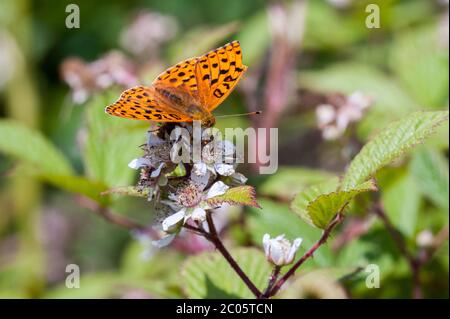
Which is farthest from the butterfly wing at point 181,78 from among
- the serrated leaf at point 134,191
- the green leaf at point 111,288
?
the green leaf at point 111,288

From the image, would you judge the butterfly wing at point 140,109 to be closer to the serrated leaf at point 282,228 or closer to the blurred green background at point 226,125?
the blurred green background at point 226,125

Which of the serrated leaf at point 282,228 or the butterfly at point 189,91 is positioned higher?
the butterfly at point 189,91

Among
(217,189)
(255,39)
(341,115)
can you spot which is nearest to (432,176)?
(341,115)

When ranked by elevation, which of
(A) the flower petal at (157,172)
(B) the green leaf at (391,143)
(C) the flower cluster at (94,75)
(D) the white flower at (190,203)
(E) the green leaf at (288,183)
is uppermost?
(C) the flower cluster at (94,75)

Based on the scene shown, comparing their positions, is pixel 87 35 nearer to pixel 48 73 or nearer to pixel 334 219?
pixel 48 73

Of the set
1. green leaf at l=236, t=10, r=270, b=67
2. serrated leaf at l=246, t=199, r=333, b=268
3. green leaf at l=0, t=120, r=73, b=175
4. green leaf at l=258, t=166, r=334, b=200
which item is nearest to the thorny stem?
serrated leaf at l=246, t=199, r=333, b=268

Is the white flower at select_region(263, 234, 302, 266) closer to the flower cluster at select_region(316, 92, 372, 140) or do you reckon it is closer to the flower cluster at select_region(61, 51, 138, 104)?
the flower cluster at select_region(316, 92, 372, 140)

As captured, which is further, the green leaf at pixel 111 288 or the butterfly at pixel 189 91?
the green leaf at pixel 111 288
